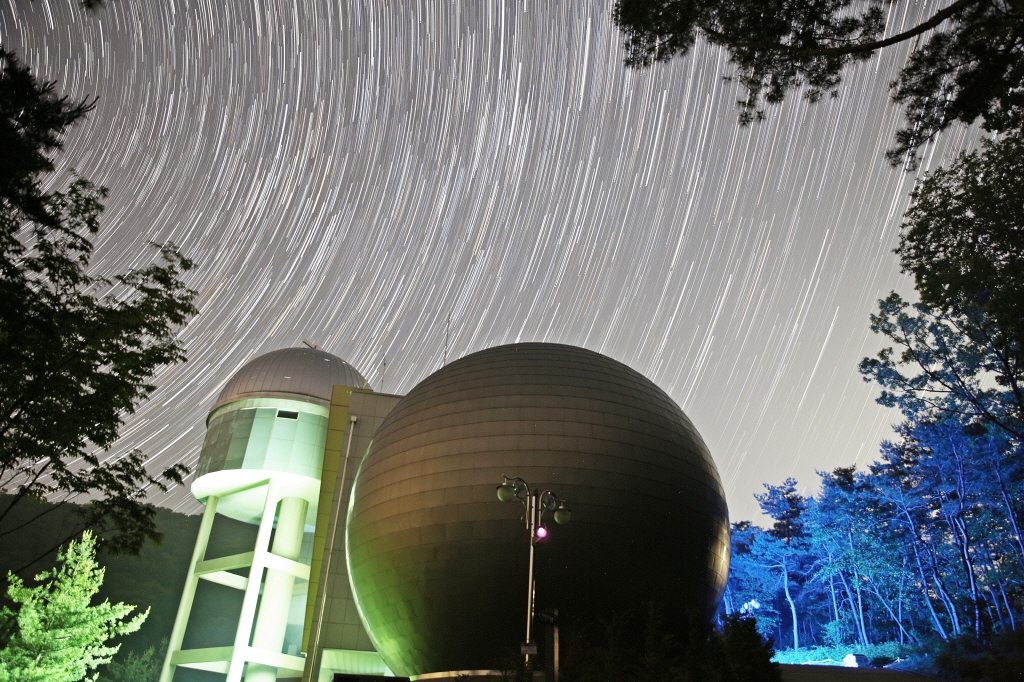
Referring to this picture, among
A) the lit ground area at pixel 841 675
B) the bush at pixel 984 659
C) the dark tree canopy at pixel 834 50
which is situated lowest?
the lit ground area at pixel 841 675

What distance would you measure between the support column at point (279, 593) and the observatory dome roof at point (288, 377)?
565 centimetres

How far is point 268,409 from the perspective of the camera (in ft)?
113

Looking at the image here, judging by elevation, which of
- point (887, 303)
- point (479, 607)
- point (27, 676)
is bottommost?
point (27, 676)

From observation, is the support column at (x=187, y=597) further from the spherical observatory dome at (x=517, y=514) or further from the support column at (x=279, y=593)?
the spherical observatory dome at (x=517, y=514)

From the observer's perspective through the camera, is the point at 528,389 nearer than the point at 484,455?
No

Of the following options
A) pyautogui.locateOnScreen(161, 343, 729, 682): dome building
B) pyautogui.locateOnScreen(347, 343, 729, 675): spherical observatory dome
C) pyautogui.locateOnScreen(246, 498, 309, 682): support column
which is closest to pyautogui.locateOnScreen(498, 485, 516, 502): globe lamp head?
pyautogui.locateOnScreen(161, 343, 729, 682): dome building

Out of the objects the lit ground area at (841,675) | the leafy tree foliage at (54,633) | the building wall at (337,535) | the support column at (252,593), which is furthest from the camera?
the support column at (252,593)

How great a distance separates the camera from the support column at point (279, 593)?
30.0 metres

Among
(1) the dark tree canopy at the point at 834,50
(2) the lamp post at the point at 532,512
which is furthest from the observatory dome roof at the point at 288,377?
(1) the dark tree canopy at the point at 834,50

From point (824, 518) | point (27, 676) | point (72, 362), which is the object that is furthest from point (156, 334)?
point (824, 518)

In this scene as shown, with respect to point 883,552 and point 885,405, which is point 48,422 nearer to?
point 885,405

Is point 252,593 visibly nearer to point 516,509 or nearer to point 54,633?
point 54,633

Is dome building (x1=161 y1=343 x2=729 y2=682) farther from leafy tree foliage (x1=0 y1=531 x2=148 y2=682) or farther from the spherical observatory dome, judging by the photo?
leafy tree foliage (x1=0 y1=531 x2=148 y2=682)

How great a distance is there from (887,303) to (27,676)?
34.4 meters
